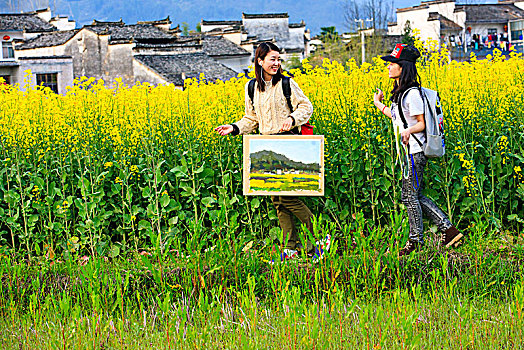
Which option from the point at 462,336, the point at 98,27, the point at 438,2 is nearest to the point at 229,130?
the point at 462,336

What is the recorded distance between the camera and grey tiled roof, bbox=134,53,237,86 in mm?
44812

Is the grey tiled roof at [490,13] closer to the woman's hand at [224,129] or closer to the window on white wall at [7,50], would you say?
the window on white wall at [7,50]

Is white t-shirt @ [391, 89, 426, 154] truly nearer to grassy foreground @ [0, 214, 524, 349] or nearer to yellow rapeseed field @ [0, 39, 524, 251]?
yellow rapeseed field @ [0, 39, 524, 251]

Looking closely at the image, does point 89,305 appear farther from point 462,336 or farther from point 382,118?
point 382,118

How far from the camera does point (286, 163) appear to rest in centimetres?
639

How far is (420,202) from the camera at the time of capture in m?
6.69

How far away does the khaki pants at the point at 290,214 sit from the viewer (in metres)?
6.71

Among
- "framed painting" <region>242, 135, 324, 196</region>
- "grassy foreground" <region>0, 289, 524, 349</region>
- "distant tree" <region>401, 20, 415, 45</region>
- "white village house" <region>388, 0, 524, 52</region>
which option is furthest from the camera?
"white village house" <region>388, 0, 524, 52</region>

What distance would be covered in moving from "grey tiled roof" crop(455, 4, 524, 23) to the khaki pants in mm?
65667

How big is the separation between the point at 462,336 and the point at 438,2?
68.4 m

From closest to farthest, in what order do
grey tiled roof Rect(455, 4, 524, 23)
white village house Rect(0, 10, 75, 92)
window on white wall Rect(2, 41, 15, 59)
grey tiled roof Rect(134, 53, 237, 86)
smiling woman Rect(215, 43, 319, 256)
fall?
smiling woman Rect(215, 43, 319, 256) < grey tiled roof Rect(134, 53, 237, 86) < white village house Rect(0, 10, 75, 92) < window on white wall Rect(2, 41, 15, 59) < grey tiled roof Rect(455, 4, 524, 23)

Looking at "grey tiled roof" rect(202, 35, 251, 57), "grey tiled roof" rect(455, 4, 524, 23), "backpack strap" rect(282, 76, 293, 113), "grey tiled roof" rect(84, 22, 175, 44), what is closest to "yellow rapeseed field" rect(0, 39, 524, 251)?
"backpack strap" rect(282, 76, 293, 113)

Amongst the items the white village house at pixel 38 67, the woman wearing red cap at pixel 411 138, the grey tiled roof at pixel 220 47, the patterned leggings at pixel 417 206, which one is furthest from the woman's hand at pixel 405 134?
the grey tiled roof at pixel 220 47

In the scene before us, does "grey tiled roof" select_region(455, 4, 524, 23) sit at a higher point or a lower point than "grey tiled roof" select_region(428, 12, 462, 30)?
higher
